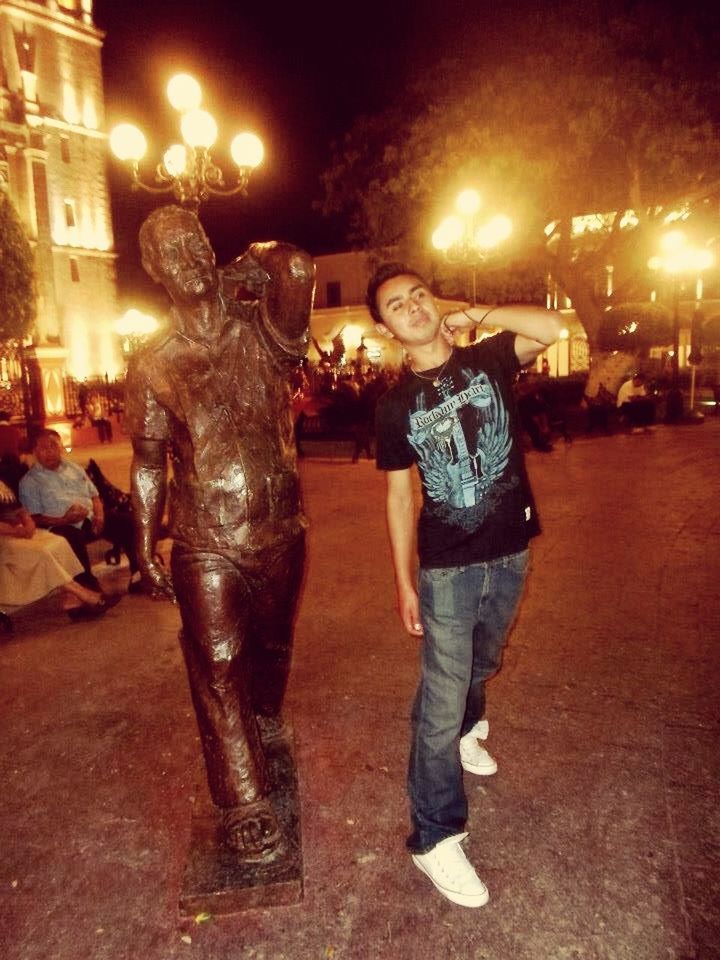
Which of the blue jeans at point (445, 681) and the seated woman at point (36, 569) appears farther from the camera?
the seated woman at point (36, 569)

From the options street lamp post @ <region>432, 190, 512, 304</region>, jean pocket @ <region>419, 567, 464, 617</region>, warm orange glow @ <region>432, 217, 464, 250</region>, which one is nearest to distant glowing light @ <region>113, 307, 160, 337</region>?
street lamp post @ <region>432, 190, 512, 304</region>

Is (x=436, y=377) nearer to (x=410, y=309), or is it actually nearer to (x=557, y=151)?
(x=410, y=309)

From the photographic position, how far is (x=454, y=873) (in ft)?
8.23

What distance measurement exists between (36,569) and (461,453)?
13.2ft

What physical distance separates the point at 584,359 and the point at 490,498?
49.5m

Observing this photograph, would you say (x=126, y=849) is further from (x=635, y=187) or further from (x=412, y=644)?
(x=635, y=187)

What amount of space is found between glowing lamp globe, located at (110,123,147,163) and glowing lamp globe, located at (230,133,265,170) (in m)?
1.09

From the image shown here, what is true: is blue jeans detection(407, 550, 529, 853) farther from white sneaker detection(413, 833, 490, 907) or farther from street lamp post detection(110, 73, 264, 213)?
street lamp post detection(110, 73, 264, 213)

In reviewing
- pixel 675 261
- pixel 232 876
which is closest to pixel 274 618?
pixel 232 876

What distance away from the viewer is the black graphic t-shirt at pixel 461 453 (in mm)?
2539

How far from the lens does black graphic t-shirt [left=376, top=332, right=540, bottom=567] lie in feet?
8.33

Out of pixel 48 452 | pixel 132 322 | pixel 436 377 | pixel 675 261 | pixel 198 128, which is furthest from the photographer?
pixel 132 322

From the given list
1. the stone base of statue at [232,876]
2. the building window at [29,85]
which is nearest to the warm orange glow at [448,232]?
the stone base of statue at [232,876]

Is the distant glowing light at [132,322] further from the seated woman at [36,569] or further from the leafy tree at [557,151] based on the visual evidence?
the seated woman at [36,569]
